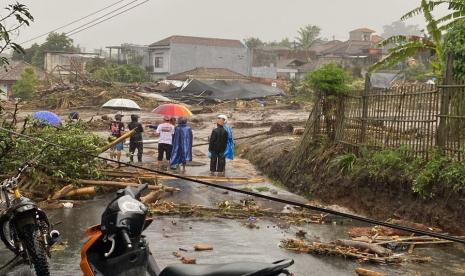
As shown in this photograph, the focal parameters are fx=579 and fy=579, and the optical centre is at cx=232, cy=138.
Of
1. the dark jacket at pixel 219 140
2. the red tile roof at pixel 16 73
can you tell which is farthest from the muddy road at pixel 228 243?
the red tile roof at pixel 16 73

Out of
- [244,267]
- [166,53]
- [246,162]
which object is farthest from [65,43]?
[244,267]

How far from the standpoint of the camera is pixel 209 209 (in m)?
11.2

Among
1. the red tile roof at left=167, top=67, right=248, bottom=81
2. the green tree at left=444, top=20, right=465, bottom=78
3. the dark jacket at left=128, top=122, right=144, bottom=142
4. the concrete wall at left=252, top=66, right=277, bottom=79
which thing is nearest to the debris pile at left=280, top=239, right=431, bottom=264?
the green tree at left=444, top=20, right=465, bottom=78

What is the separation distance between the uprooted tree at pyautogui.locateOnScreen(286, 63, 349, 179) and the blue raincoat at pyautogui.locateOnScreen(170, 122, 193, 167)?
3006mm

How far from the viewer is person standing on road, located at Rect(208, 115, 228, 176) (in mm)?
15719

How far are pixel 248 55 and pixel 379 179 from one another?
57.6 meters

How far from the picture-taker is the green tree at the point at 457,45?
12.1 metres

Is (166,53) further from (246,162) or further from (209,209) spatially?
(209,209)

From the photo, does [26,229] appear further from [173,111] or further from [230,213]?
[173,111]

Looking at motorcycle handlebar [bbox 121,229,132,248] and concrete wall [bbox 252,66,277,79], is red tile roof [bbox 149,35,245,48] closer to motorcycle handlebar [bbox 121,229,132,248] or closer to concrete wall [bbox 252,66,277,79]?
concrete wall [bbox 252,66,277,79]

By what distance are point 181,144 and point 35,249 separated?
34.3 ft

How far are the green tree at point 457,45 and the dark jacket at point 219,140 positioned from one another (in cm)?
601

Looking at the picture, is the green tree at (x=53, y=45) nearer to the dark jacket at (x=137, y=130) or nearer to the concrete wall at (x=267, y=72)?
the concrete wall at (x=267, y=72)

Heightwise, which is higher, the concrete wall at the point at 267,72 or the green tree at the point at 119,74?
the concrete wall at the point at 267,72
